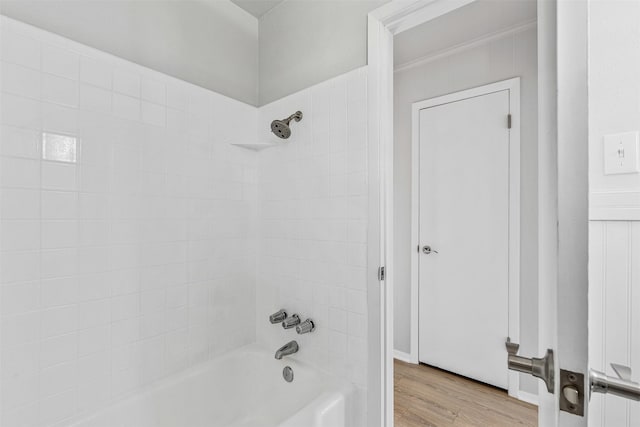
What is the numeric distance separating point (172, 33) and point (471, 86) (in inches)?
79.1

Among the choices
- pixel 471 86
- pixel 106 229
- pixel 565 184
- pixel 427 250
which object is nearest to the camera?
pixel 565 184

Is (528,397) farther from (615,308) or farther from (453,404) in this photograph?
(615,308)

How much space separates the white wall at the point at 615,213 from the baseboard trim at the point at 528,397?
1.36m

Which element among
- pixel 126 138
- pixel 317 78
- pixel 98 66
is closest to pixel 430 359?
pixel 317 78

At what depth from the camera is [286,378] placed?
148cm

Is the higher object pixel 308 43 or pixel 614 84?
pixel 308 43

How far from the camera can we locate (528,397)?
1986 mm

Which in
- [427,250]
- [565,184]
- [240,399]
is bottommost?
[240,399]

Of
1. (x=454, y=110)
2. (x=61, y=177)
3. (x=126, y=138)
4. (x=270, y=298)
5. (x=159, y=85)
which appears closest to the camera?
(x=61, y=177)

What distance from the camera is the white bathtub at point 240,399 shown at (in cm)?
119

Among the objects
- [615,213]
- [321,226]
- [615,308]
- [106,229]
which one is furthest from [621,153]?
[106,229]

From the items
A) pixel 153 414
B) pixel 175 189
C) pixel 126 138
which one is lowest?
pixel 153 414

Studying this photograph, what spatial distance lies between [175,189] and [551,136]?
1436 millimetres

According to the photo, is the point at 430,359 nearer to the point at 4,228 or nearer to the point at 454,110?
the point at 454,110
